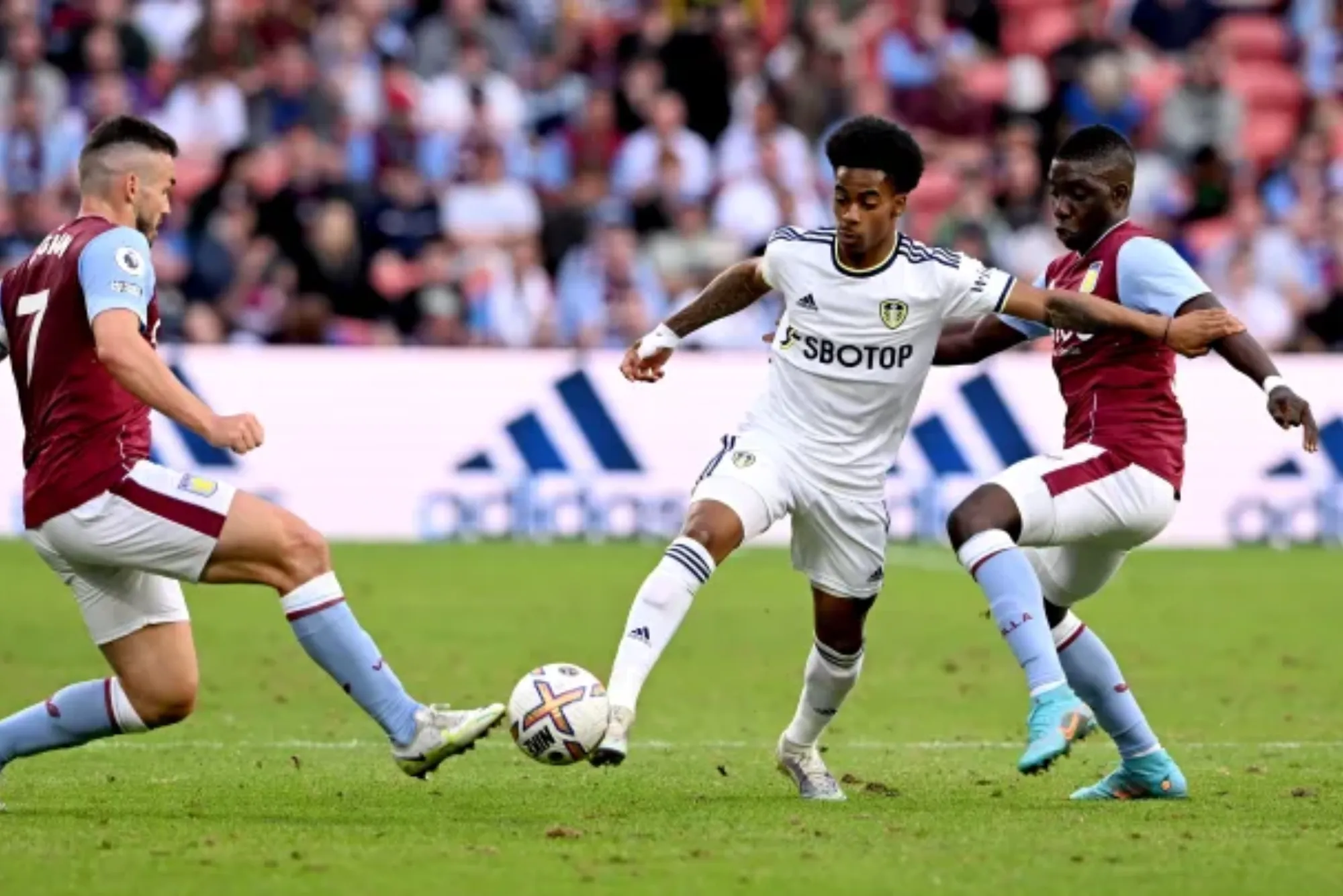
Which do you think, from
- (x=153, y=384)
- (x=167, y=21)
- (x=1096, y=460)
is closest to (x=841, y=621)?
(x=1096, y=460)

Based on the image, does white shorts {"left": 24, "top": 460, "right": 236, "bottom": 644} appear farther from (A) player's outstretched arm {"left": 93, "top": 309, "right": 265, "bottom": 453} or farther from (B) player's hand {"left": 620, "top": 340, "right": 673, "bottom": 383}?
(B) player's hand {"left": 620, "top": 340, "right": 673, "bottom": 383}

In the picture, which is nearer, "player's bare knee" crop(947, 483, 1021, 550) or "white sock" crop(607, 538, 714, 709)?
"white sock" crop(607, 538, 714, 709)

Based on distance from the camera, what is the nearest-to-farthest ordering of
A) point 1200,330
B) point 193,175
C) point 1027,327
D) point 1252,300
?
point 1200,330 < point 1027,327 < point 1252,300 < point 193,175

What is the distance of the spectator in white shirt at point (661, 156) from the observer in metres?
23.2

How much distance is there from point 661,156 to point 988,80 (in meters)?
4.46

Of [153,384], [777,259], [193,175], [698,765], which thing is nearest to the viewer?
[153,384]

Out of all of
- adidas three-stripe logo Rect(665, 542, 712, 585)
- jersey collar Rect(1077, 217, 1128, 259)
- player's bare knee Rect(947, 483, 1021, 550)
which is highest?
jersey collar Rect(1077, 217, 1128, 259)

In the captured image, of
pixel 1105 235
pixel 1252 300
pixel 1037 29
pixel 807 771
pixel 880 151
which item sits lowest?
pixel 807 771

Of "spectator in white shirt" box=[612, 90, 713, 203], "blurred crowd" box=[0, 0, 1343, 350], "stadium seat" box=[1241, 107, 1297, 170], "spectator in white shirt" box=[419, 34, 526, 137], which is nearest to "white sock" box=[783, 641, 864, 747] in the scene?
"blurred crowd" box=[0, 0, 1343, 350]

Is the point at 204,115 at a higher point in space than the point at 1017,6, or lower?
lower

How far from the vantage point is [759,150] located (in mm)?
23391

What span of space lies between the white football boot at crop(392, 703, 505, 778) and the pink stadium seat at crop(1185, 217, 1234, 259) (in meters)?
16.2

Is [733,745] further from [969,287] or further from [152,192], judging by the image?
[152,192]

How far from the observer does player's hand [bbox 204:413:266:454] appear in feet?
25.1
